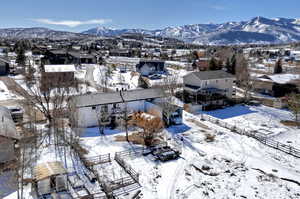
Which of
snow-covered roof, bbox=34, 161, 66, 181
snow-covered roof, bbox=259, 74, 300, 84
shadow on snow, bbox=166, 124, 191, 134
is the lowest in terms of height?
shadow on snow, bbox=166, 124, 191, 134

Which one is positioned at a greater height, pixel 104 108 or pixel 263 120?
pixel 104 108

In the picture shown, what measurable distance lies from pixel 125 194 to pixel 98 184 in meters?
2.26

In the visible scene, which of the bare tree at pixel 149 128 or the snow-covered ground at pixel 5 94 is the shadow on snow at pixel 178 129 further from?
the snow-covered ground at pixel 5 94

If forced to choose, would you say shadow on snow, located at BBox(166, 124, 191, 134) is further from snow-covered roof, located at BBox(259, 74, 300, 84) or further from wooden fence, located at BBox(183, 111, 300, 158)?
snow-covered roof, located at BBox(259, 74, 300, 84)

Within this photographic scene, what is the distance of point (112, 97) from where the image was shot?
29.9 metres

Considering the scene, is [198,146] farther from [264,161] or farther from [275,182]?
[275,182]

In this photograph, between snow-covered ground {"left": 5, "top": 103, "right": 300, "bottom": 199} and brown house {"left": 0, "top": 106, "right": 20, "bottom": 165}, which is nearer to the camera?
snow-covered ground {"left": 5, "top": 103, "right": 300, "bottom": 199}

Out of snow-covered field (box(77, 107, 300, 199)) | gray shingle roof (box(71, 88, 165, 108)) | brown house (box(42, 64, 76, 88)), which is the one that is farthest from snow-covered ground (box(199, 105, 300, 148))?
brown house (box(42, 64, 76, 88))

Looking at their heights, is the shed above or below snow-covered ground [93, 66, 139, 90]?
below

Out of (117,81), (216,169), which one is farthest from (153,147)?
(117,81)

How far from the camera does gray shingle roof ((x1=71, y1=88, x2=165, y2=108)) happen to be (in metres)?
27.9

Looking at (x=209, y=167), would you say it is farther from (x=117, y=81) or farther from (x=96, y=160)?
(x=117, y=81)

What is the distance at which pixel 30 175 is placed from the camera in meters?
17.7

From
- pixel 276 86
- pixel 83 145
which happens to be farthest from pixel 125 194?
pixel 276 86
